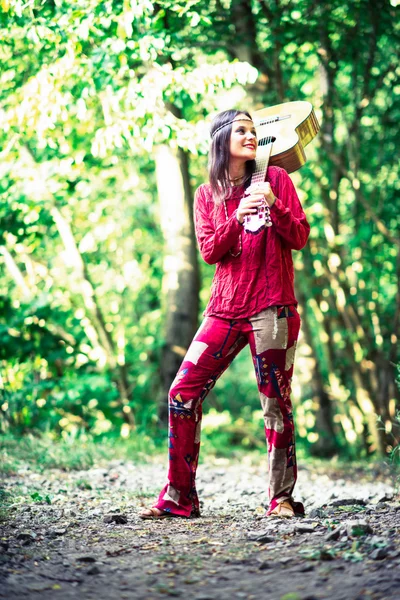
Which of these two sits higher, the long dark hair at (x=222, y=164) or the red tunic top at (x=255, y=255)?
the long dark hair at (x=222, y=164)

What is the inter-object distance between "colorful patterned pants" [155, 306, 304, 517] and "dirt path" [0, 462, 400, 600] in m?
0.17

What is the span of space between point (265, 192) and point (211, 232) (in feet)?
1.16

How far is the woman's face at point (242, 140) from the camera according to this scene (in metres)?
3.43

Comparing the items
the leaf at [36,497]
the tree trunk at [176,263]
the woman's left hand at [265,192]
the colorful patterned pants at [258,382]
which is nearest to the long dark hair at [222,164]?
the woman's left hand at [265,192]

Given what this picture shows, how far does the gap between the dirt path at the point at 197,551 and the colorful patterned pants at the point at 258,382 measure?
6.7 inches

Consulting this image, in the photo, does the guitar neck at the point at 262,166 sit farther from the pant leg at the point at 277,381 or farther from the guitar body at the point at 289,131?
the pant leg at the point at 277,381

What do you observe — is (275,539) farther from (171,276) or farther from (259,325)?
(171,276)

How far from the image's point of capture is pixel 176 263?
291 inches

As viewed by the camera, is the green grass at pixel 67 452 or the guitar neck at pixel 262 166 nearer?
the guitar neck at pixel 262 166

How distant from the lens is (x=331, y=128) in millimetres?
6906

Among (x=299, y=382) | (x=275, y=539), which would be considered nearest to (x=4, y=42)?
(x=275, y=539)

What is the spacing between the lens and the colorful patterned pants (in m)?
3.33

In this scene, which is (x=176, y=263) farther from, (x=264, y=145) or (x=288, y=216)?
(x=288, y=216)

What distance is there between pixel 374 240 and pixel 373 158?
0.92 m
